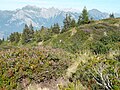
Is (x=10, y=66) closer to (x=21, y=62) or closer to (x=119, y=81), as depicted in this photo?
(x=21, y=62)

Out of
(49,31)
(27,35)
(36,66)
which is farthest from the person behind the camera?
(27,35)

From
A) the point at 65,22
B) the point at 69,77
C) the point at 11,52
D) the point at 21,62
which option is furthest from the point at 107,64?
the point at 65,22

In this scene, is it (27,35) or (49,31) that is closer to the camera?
(49,31)

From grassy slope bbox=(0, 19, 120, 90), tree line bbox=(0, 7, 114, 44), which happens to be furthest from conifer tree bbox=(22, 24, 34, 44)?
grassy slope bbox=(0, 19, 120, 90)

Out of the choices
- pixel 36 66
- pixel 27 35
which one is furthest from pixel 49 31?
pixel 36 66

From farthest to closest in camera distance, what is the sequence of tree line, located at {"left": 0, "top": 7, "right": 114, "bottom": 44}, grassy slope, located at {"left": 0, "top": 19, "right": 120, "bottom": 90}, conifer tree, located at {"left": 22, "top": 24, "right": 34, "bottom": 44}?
1. conifer tree, located at {"left": 22, "top": 24, "right": 34, "bottom": 44}
2. tree line, located at {"left": 0, "top": 7, "right": 114, "bottom": 44}
3. grassy slope, located at {"left": 0, "top": 19, "right": 120, "bottom": 90}

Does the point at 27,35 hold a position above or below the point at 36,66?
below

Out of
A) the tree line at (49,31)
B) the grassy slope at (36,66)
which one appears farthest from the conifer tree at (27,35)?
the grassy slope at (36,66)

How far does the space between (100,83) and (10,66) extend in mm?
A: 4363

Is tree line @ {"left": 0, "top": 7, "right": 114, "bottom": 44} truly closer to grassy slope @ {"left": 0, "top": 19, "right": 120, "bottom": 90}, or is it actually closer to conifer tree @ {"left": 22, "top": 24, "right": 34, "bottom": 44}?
conifer tree @ {"left": 22, "top": 24, "right": 34, "bottom": 44}

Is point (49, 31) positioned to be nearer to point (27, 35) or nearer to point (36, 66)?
point (27, 35)

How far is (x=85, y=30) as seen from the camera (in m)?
49.1

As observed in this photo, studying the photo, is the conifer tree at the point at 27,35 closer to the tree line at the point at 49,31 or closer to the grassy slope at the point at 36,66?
the tree line at the point at 49,31

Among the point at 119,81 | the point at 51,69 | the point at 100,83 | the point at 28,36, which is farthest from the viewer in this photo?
the point at 28,36
